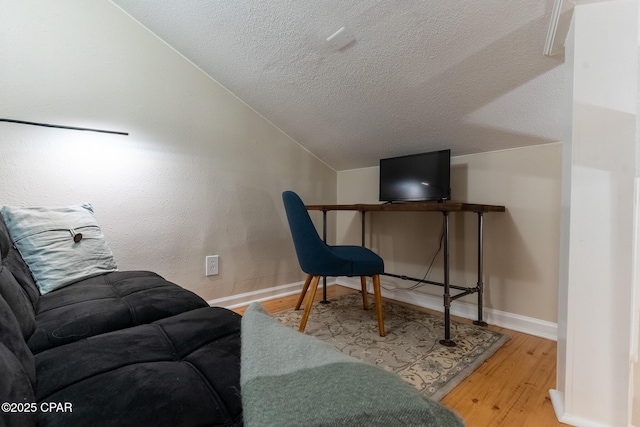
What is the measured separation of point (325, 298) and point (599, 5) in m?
2.07

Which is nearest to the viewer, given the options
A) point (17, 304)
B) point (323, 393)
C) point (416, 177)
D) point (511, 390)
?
point (323, 393)

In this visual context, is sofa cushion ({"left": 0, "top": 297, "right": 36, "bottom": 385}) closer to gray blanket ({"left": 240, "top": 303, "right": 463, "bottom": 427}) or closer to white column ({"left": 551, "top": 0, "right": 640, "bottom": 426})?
gray blanket ({"left": 240, "top": 303, "right": 463, "bottom": 427})

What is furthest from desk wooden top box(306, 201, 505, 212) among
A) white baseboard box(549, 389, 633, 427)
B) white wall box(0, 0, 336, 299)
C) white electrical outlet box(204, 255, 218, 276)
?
white electrical outlet box(204, 255, 218, 276)

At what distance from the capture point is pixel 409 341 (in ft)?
5.04

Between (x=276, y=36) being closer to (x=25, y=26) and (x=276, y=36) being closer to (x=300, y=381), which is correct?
(x=25, y=26)

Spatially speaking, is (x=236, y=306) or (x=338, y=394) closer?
(x=338, y=394)

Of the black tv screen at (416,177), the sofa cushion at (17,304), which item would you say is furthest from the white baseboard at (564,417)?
the sofa cushion at (17,304)

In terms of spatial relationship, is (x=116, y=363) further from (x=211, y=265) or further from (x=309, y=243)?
(x=211, y=265)

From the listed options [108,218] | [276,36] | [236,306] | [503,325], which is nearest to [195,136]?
[108,218]

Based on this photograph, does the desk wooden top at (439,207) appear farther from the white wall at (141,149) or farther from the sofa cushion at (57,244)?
the sofa cushion at (57,244)

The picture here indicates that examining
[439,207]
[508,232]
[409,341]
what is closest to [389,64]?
[439,207]

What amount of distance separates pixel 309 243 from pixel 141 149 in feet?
3.83

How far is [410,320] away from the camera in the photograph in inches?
72.8

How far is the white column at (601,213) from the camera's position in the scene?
2.86ft
